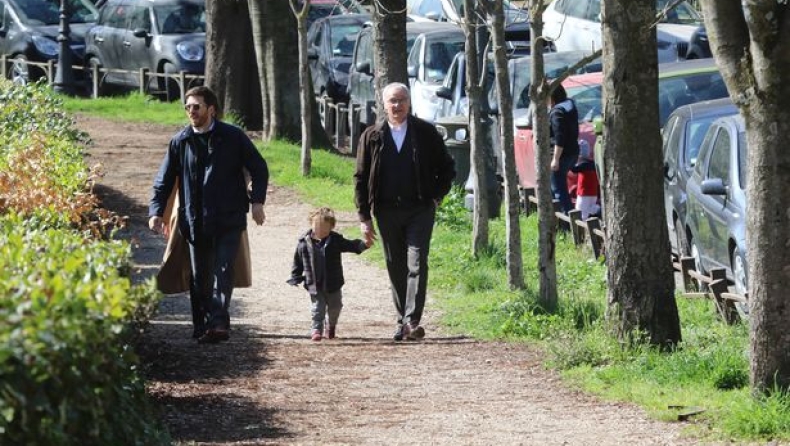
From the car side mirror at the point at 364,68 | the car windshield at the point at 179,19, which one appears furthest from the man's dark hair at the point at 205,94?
the car windshield at the point at 179,19

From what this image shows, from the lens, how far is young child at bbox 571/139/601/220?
17906 millimetres

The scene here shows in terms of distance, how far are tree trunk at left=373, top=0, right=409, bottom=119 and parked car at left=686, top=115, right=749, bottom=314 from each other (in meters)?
3.65

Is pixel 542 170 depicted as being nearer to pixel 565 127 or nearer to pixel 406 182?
pixel 406 182

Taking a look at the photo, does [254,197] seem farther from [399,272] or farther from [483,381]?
[483,381]

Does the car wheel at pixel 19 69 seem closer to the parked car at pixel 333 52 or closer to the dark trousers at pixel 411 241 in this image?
the parked car at pixel 333 52

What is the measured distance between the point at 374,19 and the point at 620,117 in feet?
23.8

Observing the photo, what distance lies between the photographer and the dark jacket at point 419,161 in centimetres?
1206

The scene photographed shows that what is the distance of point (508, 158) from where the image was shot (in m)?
13.6

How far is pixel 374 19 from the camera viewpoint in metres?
17.7

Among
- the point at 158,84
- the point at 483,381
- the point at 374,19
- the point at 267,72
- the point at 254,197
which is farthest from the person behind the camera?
the point at 158,84

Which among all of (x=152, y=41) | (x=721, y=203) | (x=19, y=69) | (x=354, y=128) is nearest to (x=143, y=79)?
(x=152, y=41)

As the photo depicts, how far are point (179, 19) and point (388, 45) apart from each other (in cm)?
1458

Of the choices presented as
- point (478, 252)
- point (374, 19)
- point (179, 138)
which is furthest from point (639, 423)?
point (374, 19)

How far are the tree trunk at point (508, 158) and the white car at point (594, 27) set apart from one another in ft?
40.3
